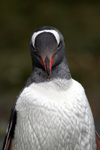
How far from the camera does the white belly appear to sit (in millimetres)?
2658

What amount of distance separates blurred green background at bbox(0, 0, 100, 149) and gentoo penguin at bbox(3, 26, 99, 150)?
6.71 feet

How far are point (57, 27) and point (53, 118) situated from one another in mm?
5580

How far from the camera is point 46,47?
8.34 feet

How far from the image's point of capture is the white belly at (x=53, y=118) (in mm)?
2658

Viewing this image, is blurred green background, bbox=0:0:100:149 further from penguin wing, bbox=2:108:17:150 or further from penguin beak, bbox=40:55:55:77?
penguin beak, bbox=40:55:55:77

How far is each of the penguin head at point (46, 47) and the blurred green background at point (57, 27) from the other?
2264mm

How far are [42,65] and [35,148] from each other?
505 millimetres

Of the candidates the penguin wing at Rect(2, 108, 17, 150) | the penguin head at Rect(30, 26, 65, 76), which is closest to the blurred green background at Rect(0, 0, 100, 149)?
the penguin wing at Rect(2, 108, 17, 150)

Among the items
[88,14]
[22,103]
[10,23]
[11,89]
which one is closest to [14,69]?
[11,89]

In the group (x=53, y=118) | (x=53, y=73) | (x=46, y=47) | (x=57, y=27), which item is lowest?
(x=57, y=27)

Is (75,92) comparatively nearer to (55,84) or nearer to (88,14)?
(55,84)

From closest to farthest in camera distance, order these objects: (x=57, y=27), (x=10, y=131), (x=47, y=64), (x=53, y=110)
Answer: (x=47, y=64)
(x=53, y=110)
(x=10, y=131)
(x=57, y=27)

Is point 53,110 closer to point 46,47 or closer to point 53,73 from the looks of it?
point 53,73

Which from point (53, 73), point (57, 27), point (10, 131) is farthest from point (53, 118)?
point (57, 27)
